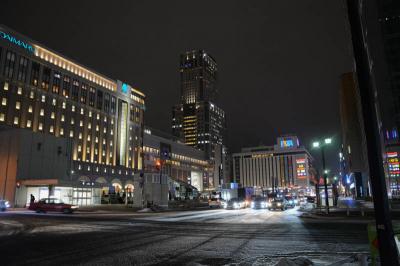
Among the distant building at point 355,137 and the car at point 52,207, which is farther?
the distant building at point 355,137

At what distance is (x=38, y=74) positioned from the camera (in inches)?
3750

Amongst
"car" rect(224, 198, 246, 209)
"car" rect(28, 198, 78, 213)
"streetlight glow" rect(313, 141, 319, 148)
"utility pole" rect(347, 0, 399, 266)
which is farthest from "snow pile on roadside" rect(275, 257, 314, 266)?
"car" rect(224, 198, 246, 209)

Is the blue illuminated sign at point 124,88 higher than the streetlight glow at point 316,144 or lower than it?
higher

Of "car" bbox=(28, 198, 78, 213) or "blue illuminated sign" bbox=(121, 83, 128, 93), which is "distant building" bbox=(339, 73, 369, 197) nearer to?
"blue illuminated sign" bbox=(121, 83, 128, 93)

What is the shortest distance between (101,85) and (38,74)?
27665 mm

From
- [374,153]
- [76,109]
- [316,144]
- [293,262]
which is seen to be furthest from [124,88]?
[374,153]

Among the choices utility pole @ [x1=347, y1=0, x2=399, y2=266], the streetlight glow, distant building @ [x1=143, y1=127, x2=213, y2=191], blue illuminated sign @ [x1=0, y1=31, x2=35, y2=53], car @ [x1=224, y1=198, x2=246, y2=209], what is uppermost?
blue illuminated sign @ [x1=0, y1=31, x2=35, y2=53]

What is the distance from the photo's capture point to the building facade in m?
87.6

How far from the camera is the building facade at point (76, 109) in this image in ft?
287

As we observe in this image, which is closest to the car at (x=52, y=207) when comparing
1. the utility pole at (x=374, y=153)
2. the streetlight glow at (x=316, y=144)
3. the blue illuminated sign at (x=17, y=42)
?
the streetlight glow at (x=316, y=144)

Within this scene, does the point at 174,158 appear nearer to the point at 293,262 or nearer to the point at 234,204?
the point at 234,204

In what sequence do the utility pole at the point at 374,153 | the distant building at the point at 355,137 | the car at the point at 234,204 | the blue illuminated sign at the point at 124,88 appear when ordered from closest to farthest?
1. the utility pole at the point at 374,153
2. the car at the point at 234,204
3. the distant building at the point at 355,137
4. the blue illuminated sign at the point at 124,88

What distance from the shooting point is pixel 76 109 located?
108 m

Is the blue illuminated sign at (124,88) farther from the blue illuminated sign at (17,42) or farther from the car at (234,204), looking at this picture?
the car at (234,204)
